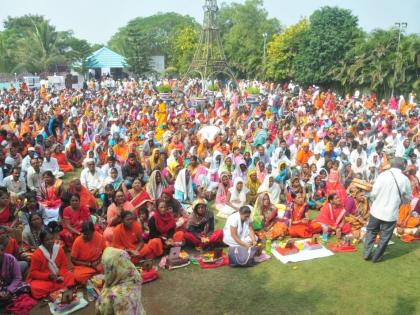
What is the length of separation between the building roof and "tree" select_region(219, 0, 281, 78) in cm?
1046

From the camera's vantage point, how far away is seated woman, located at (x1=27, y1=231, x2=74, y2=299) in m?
4.72

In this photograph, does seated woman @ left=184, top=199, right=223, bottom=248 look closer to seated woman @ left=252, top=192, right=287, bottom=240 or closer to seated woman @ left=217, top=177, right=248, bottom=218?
seated woman @ left=252, top=192, right=287, bottom=240

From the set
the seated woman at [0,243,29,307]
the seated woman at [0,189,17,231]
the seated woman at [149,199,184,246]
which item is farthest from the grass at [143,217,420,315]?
the seated woman at [0,189,17,231]

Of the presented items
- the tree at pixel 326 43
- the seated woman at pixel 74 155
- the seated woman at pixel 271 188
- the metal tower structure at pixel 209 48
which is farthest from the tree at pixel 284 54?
the seated woman at pixel 271 188

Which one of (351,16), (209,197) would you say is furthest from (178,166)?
(351,16)

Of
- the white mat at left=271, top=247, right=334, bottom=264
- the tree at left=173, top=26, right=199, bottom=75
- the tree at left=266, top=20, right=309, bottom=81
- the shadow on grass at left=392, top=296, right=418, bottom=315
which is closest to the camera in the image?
the shadow on grass at left=392, top=296, right=418, bottom=315

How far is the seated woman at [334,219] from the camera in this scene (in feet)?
21.3

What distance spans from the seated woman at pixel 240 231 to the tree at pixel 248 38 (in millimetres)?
28936

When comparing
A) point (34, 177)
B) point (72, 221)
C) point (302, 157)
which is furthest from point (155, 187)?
point (302, 157)

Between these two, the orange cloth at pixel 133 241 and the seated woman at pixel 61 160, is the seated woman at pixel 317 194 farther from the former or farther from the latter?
the seated woman at pixel 61 160

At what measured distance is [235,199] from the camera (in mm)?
7594

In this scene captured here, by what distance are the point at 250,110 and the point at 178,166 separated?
850 cm

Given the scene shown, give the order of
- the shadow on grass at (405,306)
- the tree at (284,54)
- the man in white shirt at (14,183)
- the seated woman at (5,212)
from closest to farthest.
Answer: the shadow on grass at (405,306) < the seated woman at (5,212) < the man in white shirt at (14,183) < the tree at (284,54)

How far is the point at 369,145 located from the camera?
10359mm
